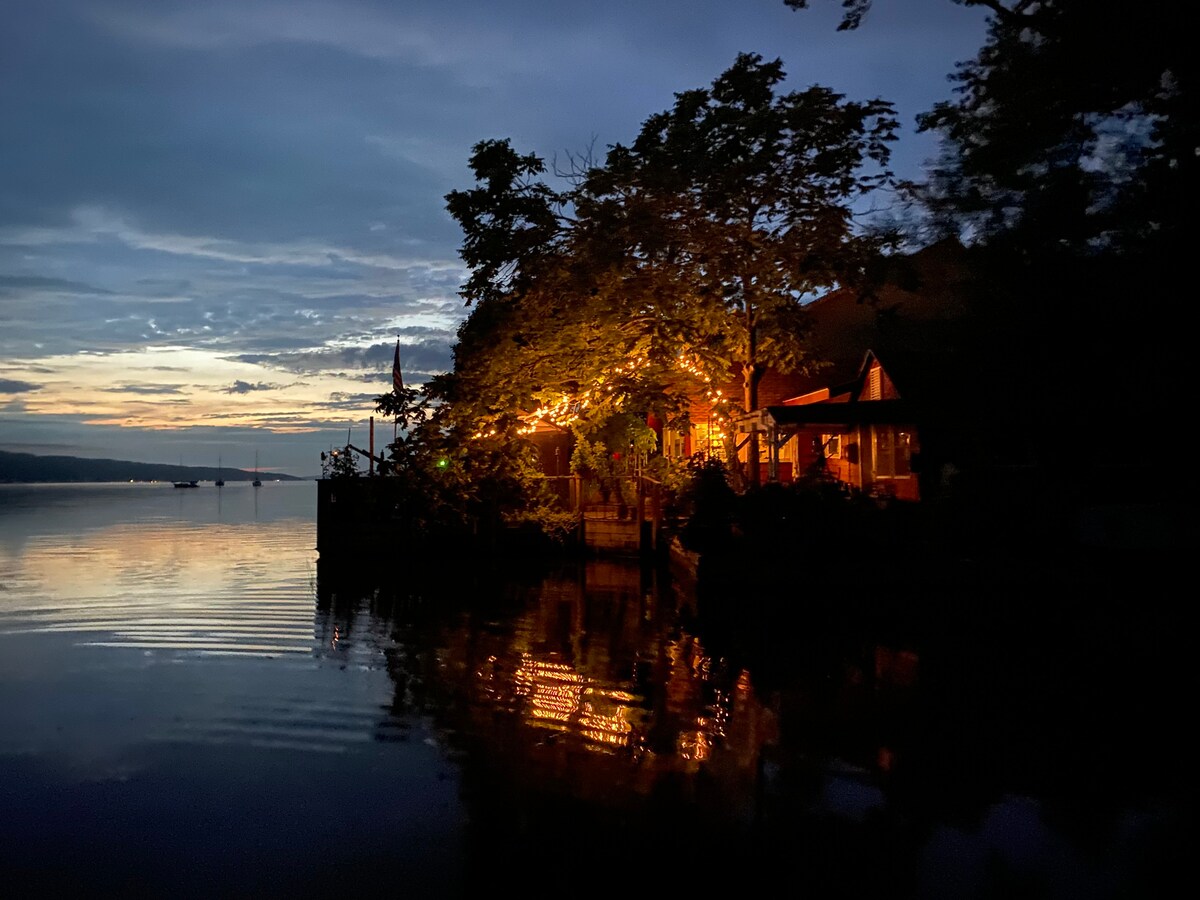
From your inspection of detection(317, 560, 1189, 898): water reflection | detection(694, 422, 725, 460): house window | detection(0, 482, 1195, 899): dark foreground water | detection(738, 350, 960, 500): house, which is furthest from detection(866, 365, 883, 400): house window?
detection(317, 560, 1189, 898): water reflection

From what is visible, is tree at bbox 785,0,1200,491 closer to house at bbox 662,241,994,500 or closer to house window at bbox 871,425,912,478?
house at bbox 662,241,994,500

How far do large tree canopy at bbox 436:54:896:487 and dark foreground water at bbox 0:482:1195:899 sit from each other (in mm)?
9055

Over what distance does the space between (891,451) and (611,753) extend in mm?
20954

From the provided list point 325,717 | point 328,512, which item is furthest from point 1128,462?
point 328,512

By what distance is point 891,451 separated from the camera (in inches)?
1073

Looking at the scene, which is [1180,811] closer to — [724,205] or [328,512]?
[724,205]

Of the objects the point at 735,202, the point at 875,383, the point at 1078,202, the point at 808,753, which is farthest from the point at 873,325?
the point at 808,753

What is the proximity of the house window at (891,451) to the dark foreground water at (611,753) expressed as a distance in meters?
10.5

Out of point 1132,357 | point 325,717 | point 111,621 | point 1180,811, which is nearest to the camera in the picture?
point 1180,811

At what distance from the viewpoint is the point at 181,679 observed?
446 inches

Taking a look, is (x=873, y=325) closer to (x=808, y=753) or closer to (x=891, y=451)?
(x=891, y=451)

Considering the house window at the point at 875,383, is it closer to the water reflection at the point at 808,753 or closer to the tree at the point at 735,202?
the tree at the point at 735,202

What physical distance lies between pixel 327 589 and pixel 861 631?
1195 centimetres

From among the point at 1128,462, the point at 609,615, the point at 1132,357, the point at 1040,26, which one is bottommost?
the point at 609,615
